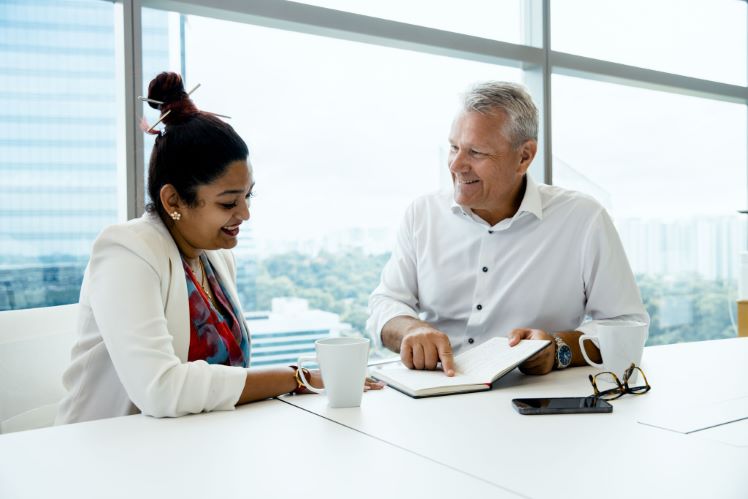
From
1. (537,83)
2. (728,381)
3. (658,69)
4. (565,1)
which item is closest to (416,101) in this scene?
(537,83)

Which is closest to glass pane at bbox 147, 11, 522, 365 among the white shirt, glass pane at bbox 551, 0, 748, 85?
the white shirt

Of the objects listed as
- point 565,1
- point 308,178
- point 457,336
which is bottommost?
point 457,336

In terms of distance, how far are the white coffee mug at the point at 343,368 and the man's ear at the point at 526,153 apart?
1.12 m

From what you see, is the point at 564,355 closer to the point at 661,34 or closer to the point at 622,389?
the point at 622,389

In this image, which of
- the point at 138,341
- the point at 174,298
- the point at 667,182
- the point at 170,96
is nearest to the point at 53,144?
the point at 170,96

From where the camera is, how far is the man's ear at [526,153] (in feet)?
6.85

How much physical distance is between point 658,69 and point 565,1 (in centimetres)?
70

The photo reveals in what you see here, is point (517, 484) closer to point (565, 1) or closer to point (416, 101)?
point (416, 101)

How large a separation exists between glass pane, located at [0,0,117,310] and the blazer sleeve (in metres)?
0.81

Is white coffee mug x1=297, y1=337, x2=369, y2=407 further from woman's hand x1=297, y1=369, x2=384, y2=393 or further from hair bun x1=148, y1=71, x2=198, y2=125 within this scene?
hair bun x1=148, y1=71, x2=198, y2=125

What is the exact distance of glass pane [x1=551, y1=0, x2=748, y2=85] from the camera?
317 centimetres

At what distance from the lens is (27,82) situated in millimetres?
1957

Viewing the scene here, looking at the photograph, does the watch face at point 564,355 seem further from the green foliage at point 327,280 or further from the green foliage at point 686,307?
the green foliage at point 686,307

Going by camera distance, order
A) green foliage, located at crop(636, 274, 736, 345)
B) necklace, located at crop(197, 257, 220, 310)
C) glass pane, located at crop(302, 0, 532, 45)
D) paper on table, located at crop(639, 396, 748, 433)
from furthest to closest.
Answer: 1. green foliage, located at crop(636, 274, 736, 345)
2. glass pane, located at crop(302, 0, 532, 45)
3. necklace, located at crop(197, 257, 220, 310)
4. paper on table, located at crop(639, 396, 748, 433)
